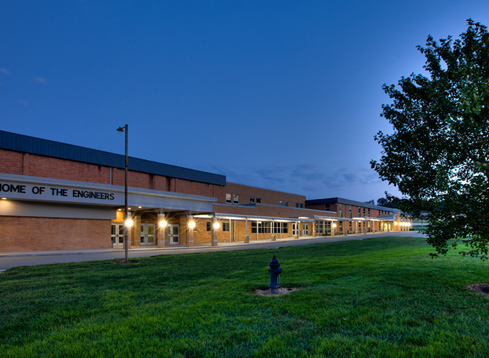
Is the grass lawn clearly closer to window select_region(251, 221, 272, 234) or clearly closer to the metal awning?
the metal awning

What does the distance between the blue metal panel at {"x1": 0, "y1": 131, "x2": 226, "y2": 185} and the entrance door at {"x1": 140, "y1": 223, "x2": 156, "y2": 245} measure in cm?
572

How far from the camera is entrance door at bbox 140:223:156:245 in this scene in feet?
109

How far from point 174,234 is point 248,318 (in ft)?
104

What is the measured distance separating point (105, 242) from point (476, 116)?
28219 millimetres

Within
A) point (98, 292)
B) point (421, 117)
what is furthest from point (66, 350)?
point (421, 117)

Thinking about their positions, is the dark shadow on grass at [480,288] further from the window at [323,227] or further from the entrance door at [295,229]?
the window at [323,227]

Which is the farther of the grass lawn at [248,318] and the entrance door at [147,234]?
the entrance door at [147,234]

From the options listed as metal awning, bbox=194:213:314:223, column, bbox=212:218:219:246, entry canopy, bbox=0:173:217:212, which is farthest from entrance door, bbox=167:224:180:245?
column, bbox=212:218:219:246

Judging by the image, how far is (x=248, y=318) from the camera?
18.4 ft

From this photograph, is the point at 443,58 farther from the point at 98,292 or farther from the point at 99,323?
the point at 98,292

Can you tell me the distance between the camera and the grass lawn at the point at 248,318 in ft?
14.2

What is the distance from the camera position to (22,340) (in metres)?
4.84

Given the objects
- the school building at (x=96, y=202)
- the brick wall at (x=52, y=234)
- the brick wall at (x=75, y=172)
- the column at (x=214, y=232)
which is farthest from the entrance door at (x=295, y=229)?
the brick wall at (x=52, y=234)

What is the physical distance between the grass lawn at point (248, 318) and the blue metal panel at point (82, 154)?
19.3 m
